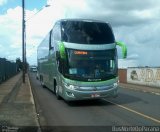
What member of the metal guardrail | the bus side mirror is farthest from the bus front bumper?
the metal guardrail

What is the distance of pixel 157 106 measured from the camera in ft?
61.1

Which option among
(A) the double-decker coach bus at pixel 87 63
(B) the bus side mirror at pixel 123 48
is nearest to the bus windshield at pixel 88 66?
(A) the double-decker coach bus at pixel 87 63

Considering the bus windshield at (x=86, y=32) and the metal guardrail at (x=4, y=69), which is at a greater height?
the bus windshield at (x=86, y=32)

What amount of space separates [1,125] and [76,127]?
2250mm

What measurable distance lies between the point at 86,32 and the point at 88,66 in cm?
172

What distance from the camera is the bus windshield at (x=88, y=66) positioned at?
18.9 meters

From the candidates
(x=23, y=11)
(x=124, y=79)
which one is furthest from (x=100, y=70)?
(x=124, y=79)

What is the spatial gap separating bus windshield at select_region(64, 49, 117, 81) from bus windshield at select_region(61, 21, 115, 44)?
0.59 meters

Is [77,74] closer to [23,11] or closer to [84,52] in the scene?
[84,52]

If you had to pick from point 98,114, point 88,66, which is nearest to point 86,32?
point 88,66

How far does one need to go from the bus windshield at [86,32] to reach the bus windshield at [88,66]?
1.93 ft

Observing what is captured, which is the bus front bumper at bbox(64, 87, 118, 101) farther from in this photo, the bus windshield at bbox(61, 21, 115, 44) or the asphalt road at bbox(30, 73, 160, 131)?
the bus windshield at bbox(61, 21, 115, 44)

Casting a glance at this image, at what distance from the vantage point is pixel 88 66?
1898 cm

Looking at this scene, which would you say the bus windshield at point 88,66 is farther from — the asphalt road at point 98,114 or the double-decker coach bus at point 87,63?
the asphalt road at point 98,114
